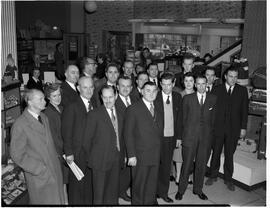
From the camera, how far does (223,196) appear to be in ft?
14.0

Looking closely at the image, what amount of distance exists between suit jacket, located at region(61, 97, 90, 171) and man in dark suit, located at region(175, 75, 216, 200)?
4.12 ft

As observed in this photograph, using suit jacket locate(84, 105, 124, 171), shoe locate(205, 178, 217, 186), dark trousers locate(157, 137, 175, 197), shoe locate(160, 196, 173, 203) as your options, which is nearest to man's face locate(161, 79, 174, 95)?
dark trousers locate(157, 137, 175, 197)

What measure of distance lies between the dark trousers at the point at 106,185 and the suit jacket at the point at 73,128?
31 cm

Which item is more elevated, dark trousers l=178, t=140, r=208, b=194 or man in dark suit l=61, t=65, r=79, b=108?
man in dark suit l=61, t=65, r=79, b=108

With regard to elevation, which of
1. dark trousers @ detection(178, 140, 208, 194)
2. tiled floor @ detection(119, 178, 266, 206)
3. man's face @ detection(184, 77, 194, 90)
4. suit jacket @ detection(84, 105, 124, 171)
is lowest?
tiled floor @ detection(119, 178, 266, 206)

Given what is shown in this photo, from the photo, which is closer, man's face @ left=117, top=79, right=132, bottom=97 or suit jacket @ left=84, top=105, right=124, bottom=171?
suit jacket @ left=84, top=105, right=124, bottom=171

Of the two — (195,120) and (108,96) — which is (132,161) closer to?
(108,96)

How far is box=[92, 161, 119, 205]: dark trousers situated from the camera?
10.9 ft

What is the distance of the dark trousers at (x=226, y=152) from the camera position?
4277 millimetres

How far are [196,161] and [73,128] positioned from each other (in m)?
1.60

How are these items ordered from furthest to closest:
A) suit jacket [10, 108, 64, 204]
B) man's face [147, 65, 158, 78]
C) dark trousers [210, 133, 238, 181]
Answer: man's face [147, 65, 158, 78], dark trousers [210, 133, 238, 181], suit jacket [10, 108, 64, 204]

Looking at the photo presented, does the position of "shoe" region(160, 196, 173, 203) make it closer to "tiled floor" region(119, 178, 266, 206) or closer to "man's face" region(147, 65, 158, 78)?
"tiled floor" region(119, 178, 266, 206)

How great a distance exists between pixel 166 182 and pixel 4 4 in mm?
4450

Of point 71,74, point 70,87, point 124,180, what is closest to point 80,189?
point 124,180
